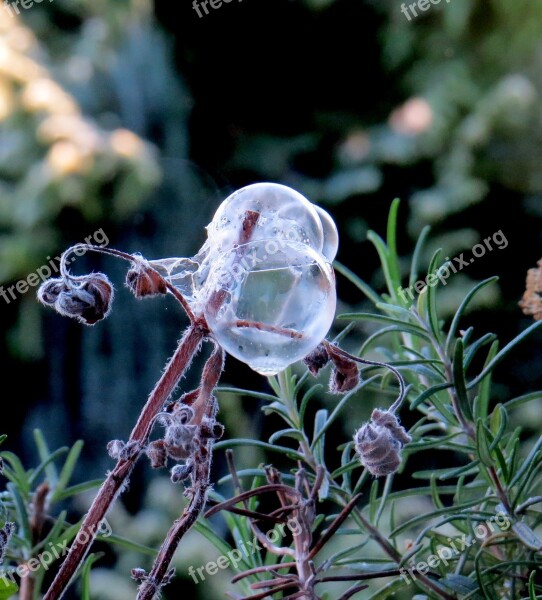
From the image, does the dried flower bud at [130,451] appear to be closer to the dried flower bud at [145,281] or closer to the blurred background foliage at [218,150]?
the dried flower bud at [145,281]

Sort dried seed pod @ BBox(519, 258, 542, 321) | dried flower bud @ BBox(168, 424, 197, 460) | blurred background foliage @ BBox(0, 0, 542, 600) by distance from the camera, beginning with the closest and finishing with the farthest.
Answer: dried flower bud @ BBox(168, 424, 197, 460) < dried seed pod @ BBox(519, 258, 542, 321) < blurred background foliage @ BBox(0, 0, 542, 600)

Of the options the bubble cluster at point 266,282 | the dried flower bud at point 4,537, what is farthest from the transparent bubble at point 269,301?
the dried flower bud at point 4,537

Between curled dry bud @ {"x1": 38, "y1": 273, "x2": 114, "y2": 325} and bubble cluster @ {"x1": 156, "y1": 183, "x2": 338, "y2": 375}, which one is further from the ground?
curled dry bud @ {"x1": 38, "y1": 273, "x2": 114, "y2": 325}

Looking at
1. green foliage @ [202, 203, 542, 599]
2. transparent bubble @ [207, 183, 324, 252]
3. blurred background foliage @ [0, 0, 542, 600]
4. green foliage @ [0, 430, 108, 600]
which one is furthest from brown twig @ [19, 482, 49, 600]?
blurred background foliage @ [0, 0, 542, 600]

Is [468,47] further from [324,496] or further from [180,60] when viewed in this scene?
[324,496]

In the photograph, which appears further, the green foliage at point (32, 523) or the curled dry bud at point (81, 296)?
the green foliage at point (32, 523)

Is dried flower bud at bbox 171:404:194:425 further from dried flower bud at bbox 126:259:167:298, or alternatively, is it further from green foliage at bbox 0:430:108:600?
green foliage at bbox 0:430:108:600
